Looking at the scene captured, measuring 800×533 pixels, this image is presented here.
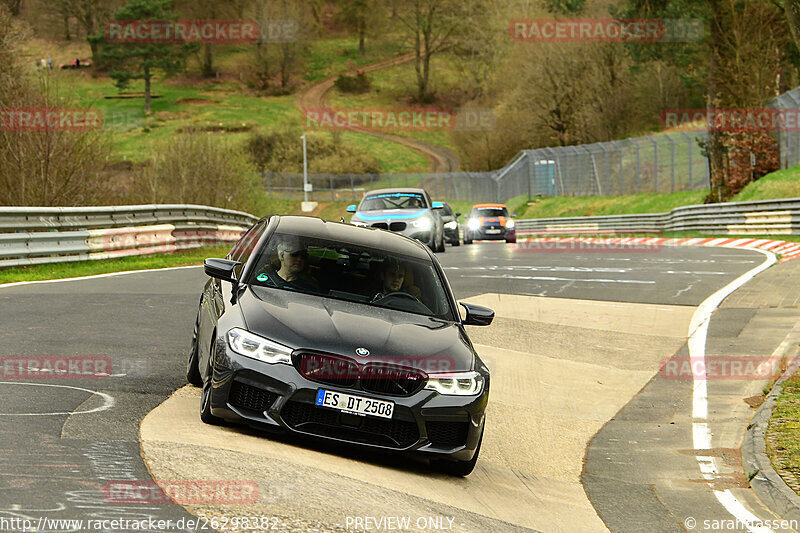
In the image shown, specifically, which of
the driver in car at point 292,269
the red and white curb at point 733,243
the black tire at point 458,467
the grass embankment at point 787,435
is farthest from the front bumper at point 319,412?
the red and white curb at point 733,243

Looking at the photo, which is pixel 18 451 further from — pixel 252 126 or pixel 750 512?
pixel 252 126

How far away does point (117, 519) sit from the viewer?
4785mm

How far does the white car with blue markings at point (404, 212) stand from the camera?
25.1 m

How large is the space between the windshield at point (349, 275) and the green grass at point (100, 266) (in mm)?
11060

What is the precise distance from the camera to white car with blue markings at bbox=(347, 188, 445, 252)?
82.5 feet

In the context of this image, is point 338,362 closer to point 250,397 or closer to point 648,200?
point 250,397

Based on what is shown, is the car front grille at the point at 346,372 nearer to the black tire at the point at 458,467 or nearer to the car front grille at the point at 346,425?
the car front grille at the point at 346,425

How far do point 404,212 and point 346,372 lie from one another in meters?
18.8

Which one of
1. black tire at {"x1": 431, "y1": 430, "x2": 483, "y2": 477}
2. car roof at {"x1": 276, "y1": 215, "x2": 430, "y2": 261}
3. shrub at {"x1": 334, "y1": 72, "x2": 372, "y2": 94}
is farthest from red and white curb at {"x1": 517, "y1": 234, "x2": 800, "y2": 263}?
shrub at {"x1": 334, "y1": 72, "x2": 372, "y2": 94}

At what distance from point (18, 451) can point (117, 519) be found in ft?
4.70

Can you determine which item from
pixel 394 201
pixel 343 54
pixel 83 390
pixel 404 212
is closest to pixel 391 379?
pixel 83 390

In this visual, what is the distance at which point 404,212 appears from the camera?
1003 inches

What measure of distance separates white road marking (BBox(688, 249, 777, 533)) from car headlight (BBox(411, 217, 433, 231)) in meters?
8.37

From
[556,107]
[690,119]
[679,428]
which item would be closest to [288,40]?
[556,107]
